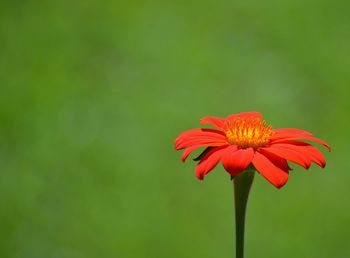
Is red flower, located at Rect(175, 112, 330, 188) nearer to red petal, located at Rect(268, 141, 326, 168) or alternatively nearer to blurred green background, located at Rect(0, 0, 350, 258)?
red petal, located at Rect(268, 141, 326, 168)

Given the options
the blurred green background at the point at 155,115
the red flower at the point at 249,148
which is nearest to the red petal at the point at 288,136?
the red flower at the point at 249,148

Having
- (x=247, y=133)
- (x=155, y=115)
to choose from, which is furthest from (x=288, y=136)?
(x=155, y=115)

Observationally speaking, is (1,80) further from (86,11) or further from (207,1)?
(207,1)

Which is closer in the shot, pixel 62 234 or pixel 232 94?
pixel 62 234

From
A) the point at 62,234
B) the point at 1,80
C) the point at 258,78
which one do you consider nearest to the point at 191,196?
the point at 62,234

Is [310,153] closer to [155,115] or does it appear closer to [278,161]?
[278,161]

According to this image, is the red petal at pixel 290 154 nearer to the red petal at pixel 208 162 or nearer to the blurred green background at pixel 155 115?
the red petal at pixel 208 162

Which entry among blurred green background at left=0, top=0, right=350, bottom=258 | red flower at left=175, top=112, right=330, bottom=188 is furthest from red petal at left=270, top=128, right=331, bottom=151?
blurred green background at left=0, top=0, right=350, bottom=258
